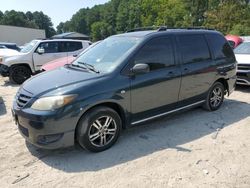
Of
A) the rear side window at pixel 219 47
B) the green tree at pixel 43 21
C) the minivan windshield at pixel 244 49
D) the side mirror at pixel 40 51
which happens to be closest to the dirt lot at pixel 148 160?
the rear side window at pixel 219 47

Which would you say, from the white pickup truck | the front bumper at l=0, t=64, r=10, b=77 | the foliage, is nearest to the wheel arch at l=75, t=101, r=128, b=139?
the white pickup truck

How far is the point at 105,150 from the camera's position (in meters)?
4.38

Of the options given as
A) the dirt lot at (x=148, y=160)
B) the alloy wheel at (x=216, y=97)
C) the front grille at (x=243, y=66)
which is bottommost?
the dirt lot at (x=148, y=160)

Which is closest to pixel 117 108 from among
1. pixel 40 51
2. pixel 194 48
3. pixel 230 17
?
pixel 194 48

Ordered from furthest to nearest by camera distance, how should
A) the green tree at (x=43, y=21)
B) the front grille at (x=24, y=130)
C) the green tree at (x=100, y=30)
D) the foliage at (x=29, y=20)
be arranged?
1. the green tree at (x=43, y=21)
2. the foliage at (x=29, y=20)
3. the green tree at (x=100, y=30)
4. the front grille at (x=24, y=130)

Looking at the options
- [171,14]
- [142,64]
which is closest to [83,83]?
[142,64]

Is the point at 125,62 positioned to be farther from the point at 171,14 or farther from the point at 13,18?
the point at 13,18

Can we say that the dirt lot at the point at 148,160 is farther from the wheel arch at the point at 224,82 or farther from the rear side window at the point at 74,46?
the rear side window at the point at 74,46

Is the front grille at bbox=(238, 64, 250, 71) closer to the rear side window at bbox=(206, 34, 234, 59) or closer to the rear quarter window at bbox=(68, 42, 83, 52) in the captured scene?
the rear side window at bbox=(206, 34, 234, 59)

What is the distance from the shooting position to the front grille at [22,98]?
411 centimetres

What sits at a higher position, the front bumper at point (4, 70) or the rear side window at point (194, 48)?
the rear side window at point (194, 48)

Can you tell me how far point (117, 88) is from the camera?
14.2 ft

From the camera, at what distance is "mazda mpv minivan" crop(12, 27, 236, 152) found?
3930mm

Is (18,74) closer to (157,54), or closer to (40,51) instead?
(40,51)
